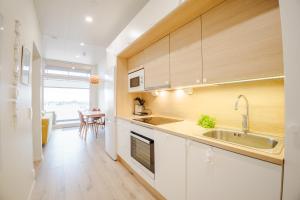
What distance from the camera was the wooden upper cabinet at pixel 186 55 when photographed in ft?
4.83

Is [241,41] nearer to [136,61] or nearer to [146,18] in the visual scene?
[146,18]

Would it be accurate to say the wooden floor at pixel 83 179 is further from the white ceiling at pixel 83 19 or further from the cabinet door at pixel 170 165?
the white ceiling at pixel 83 19

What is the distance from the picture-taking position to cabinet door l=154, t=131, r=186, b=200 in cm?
129

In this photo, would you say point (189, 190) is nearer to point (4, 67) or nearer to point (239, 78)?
point (239, 78)

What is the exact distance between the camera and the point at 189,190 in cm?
123

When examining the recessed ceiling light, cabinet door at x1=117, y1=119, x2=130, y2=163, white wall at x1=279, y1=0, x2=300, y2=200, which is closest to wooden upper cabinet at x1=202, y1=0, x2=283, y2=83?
white wall at x1=279, y1=0, x2=300, y2=200

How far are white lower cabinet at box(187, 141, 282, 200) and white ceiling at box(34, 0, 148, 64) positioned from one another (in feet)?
7.75

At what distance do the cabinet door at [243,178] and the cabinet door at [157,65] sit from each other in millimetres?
1143

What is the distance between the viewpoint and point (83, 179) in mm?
2088

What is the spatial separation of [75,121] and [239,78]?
6.91 meters

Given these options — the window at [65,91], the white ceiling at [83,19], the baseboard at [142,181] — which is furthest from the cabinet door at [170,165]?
the window at [65,91]

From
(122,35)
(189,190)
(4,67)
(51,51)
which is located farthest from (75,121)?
(189,190)

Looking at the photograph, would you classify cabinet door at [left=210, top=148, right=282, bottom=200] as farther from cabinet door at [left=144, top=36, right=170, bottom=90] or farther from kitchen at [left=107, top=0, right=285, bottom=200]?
cabinet door at [left=144, top=36, right=170, bottom=90]

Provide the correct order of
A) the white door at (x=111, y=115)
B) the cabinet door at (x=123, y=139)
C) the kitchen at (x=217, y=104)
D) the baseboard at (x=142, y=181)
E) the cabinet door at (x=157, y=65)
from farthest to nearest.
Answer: the white door at (x=111, y=115) < the cabinet door at (x=123, y=139) < the cabinet door at (x=157, y=65) < the baseboard at (x=142, y=181) < the kitchen at (x=217, y=104)
